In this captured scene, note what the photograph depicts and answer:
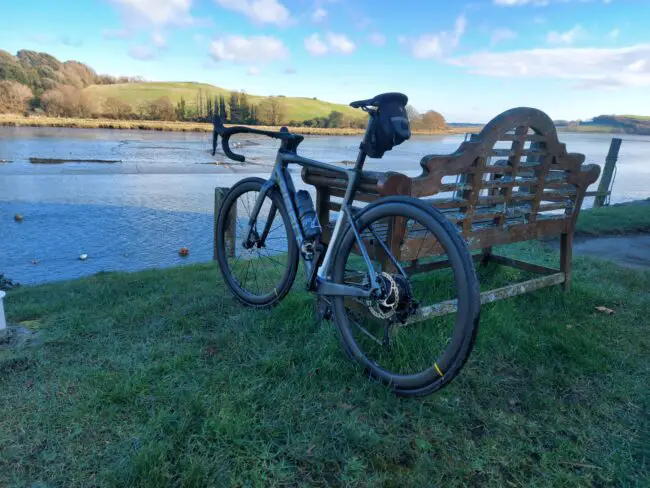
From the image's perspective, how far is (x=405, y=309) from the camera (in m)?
2.62

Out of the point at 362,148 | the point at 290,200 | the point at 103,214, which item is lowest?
the point at 103,214

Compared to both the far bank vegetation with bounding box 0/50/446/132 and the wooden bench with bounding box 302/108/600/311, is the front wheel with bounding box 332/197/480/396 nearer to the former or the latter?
the wooden bench with bounding box 302/108/600/311

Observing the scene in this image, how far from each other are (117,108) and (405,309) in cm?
8112

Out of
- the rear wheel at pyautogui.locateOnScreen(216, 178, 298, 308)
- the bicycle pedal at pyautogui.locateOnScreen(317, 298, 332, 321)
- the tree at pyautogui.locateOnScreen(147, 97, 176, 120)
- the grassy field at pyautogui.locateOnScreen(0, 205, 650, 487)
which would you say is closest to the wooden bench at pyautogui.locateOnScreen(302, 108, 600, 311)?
the rear wheel at pyautogui.locateOnScreen(216, 178, 298, 308)

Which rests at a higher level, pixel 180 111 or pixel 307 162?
pixel 307 162

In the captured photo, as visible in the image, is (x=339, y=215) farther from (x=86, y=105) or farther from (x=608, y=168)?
(x=86, y=105)

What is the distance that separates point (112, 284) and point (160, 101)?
275 feet

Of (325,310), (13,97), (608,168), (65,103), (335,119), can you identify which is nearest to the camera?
(325,310)

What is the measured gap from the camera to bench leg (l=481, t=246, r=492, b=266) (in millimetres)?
4879

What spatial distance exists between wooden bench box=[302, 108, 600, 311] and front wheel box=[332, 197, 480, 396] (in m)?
0.10

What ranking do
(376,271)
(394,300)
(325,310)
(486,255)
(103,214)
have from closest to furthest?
(394,300)
(376,271)
(325,310)
(486,255)
(103,214)

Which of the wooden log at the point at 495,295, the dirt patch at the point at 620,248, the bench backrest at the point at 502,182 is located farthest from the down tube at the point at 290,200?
the dirt patch at the point at 620,248

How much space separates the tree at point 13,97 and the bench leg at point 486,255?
75.9 meters

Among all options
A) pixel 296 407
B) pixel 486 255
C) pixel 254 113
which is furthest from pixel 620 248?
pixel 254 113
